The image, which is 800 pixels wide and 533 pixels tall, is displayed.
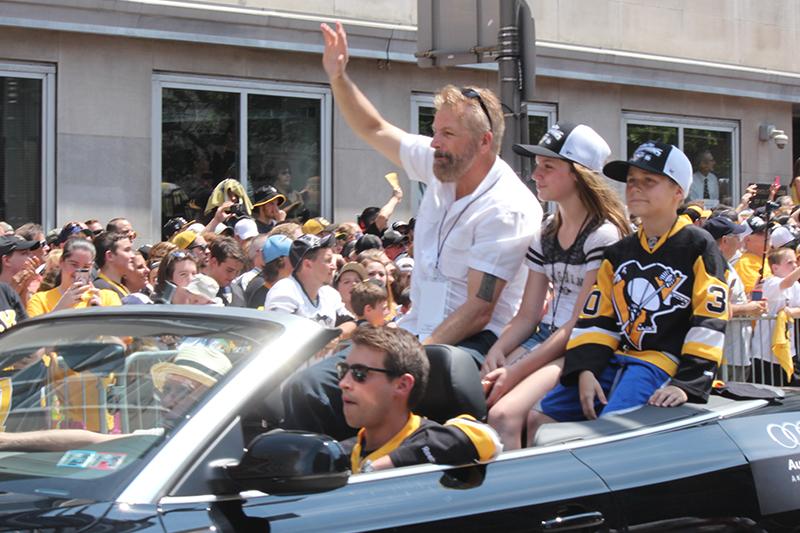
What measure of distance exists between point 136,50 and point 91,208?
1.96 meters

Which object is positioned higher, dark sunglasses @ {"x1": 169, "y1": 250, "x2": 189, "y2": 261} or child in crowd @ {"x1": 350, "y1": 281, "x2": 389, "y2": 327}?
dark sunglasses @ {"x1": 169, "y1": 250, "x2": 189, "y2": 261}

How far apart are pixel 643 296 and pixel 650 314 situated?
0.08m

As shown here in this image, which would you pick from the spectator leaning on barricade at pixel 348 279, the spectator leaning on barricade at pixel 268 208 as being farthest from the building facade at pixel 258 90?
the spectator leaning on barricade at pixel 348 279

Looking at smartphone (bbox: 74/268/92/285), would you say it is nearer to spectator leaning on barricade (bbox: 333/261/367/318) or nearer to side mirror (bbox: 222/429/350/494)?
spectator leaning on barricade (bbox: 333/261/367/318)

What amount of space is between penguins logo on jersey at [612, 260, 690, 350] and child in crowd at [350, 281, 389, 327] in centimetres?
282

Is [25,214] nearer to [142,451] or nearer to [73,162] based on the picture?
[73,162]

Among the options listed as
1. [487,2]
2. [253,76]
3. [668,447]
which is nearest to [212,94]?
[253,76]

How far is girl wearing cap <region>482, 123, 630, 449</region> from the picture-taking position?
5.02 meters

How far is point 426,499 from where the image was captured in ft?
10.6

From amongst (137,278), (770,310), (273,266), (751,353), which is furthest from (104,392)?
(770,310)

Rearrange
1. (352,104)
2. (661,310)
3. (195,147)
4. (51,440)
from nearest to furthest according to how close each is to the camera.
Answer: (51,440) → (661,310) → (352,104) → (195,147)

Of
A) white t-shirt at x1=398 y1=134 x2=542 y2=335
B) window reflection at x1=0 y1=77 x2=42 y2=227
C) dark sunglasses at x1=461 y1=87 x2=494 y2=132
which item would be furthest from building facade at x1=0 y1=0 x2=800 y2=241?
dark sunglasses at x1=461 y1=87 x2=494 y2=132

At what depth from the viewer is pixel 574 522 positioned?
11.2 ft

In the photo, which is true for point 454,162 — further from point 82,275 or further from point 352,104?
point 82,275
